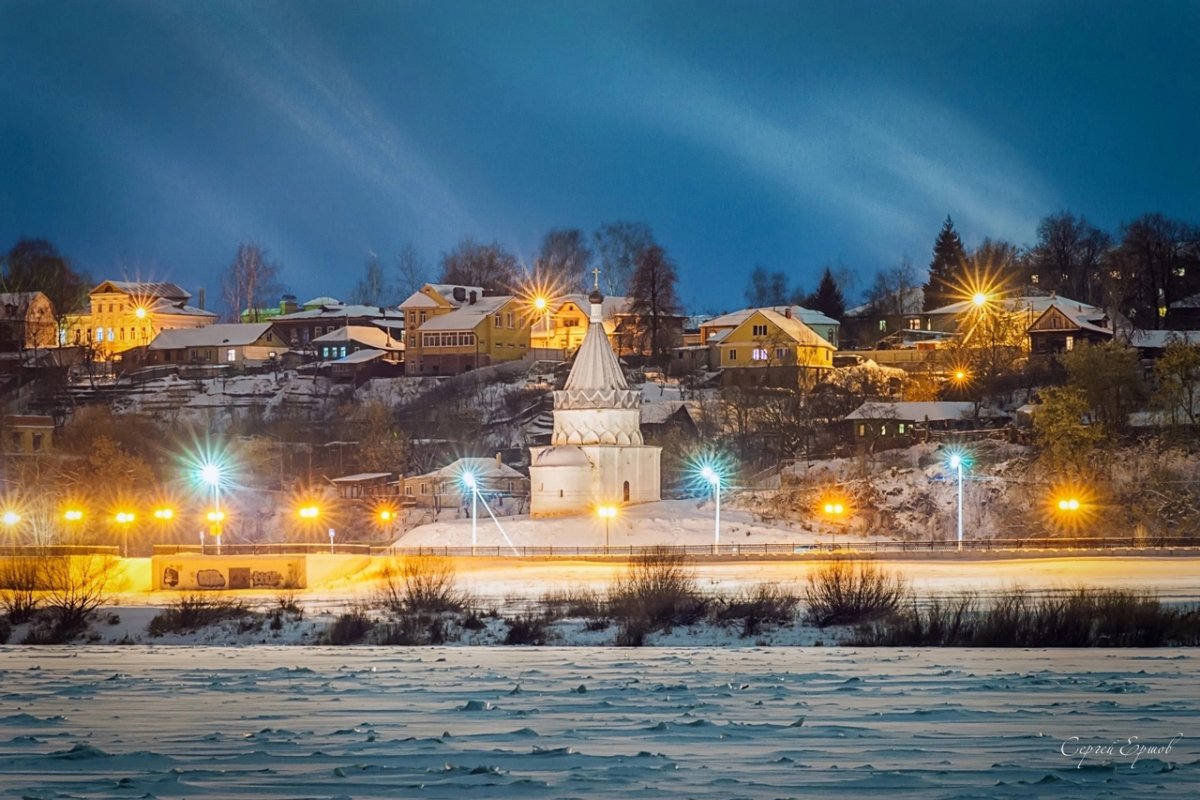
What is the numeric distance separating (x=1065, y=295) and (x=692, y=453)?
43619 millimetres

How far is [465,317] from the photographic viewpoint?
89.9 m

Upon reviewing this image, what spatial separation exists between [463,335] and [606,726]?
233 ft

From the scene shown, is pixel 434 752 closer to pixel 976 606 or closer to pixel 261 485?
pixel 976 606

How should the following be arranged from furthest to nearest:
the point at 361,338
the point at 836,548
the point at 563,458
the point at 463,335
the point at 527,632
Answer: the point at 361,338
the point at 463,335
the point at 563,458
the point at 836,548
the point at 527,632

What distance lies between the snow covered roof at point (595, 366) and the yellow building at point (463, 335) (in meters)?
29.6

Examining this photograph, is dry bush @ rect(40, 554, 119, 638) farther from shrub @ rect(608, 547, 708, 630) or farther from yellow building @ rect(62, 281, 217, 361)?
yellow building @ rect(62, 281, 217, 361)

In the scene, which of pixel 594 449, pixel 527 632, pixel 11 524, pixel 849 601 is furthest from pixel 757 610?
pixel 11 524

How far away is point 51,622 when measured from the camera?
113 ft

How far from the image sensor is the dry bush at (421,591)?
115 ft

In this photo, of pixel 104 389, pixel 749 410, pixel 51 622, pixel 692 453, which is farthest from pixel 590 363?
pixel 104 389

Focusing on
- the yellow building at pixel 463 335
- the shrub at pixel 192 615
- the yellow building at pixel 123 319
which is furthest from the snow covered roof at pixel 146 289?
the shrub at pixel 192 615

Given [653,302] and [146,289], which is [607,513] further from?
[146,289]

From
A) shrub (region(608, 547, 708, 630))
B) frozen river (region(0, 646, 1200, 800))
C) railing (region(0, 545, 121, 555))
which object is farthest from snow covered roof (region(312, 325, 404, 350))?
frozen river (region(0, 646, 1200, 800))

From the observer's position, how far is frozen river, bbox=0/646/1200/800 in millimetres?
15281
